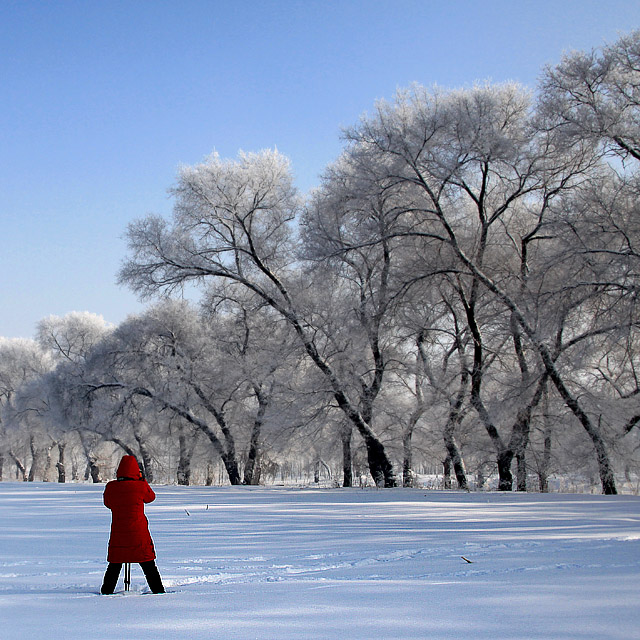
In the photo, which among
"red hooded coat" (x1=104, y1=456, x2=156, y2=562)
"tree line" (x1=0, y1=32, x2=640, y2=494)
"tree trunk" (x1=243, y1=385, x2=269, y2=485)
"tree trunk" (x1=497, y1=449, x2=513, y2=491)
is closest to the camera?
"red hooded coat" (x1=104, y1=456, x2=156, y2=562)

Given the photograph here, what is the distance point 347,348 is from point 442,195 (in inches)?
234

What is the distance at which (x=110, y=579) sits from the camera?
552 centimetres

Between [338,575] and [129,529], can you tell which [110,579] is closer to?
[129,529]

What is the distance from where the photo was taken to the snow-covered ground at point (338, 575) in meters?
3.93

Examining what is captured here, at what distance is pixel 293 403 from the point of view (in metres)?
21.9

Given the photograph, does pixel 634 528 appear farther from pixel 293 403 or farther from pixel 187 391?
pixel 187 391

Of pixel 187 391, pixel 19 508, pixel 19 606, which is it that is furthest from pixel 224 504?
pixel 187 391

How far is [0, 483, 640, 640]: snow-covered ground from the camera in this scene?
3930 millimetres

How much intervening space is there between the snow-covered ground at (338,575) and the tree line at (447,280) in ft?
19.0

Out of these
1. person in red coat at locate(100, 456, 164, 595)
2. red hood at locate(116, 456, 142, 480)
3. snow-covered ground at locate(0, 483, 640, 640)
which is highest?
red hood at locate(116, 456, 142, 480)

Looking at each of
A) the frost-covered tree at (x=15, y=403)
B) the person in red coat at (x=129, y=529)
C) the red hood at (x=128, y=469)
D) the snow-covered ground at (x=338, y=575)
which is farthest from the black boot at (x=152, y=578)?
the frost-covered tree at (x=15, y=403)

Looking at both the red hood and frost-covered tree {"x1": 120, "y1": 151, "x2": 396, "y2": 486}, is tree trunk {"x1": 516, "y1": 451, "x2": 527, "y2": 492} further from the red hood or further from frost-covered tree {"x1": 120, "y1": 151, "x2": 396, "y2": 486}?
the red hood

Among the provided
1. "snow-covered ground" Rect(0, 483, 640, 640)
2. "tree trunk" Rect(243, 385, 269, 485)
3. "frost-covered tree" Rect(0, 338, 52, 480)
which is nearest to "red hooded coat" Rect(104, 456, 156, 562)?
"snow-covered ground" Rect(0, 483, 640, 640)

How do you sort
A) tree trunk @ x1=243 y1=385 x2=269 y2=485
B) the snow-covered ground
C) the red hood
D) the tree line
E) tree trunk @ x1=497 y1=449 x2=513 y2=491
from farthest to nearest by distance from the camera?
tree trunk @ x1=243 y1=385 x2=269 y2=485 → tree trunk @ x1=497 y1=449 x2=513 y2=491 → the tree line → the red hood → the snow-covered ground
